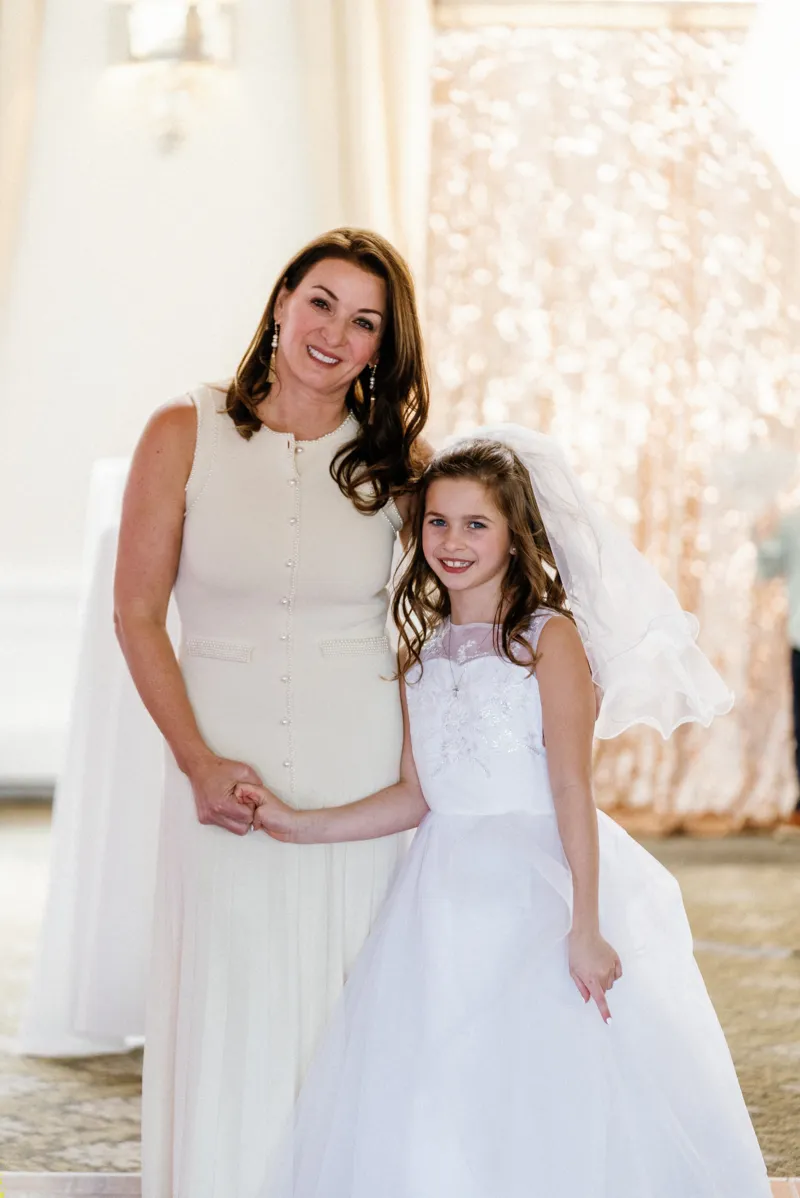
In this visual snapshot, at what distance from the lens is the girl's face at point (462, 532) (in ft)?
6.65

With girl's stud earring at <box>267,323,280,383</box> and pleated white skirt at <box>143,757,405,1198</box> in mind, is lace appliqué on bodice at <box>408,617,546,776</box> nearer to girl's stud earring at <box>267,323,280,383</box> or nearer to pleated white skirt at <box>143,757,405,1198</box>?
pleated white skirt at <box>143,757,405,1198</box>

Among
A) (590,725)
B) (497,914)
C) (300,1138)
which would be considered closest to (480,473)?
(590,725)

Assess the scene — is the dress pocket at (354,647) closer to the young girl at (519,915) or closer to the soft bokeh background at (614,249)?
the young girl at (519,915)

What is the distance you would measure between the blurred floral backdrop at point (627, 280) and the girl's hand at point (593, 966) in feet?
11.3

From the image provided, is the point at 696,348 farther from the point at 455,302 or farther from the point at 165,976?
the point at 165,976

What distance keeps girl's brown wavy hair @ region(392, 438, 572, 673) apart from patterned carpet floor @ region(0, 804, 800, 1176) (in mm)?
1180

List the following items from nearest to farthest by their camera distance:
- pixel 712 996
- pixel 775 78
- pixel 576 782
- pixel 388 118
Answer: pixel 576 782
pixel 712 996
pixel 775 78
pixel 388 118

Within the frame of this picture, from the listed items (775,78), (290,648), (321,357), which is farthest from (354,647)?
(775,78)

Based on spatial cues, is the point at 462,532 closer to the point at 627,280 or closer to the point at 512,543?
the point at 512,543

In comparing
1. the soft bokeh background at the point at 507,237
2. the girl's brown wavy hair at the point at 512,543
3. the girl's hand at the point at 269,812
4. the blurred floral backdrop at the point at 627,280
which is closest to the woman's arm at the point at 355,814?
the girl's hand at the point at 269,812

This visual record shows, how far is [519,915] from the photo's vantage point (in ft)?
6.35

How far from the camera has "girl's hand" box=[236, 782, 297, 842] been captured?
1.91 metres

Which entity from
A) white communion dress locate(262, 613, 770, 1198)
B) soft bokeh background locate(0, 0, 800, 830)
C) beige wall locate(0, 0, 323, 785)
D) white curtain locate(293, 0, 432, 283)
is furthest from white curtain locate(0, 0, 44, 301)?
white communion dress locate(262, 613, 770, 1198)

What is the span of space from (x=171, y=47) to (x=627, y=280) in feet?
6.57
